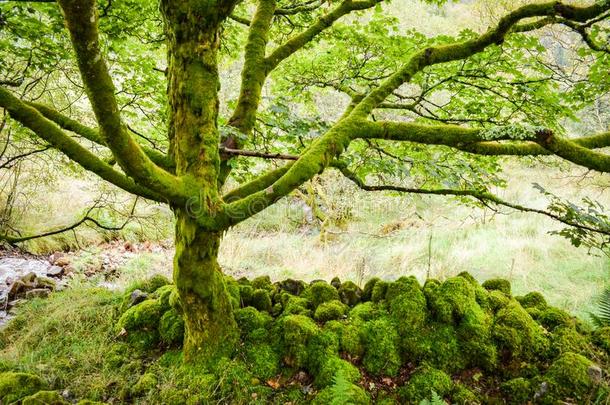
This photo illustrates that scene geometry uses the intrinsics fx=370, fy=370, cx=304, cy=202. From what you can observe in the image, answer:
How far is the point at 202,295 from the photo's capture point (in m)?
2.99

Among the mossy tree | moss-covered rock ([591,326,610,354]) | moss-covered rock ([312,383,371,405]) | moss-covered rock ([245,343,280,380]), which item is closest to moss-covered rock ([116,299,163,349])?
the mossy tree

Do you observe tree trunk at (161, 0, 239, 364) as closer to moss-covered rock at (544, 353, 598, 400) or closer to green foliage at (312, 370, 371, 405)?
green foliage at (312, 370, 371, 405)

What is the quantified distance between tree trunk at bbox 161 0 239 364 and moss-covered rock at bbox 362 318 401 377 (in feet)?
4.71

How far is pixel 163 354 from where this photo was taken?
359cm

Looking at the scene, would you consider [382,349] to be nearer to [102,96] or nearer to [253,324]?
[253,324]

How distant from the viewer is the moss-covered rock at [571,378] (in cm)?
277

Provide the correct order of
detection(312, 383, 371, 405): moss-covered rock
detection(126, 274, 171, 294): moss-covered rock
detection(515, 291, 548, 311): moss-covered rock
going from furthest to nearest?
detection(126, 274, 171, 294): moss-covered rock
detection(515, 291, 548, 311): moss-covered rock
detection(312, 383, 371, 405): moss-covered rock

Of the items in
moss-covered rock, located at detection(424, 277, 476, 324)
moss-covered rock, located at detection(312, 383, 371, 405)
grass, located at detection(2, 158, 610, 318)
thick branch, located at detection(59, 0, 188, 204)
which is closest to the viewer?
thick branch, located at detection(59, 0, 188, 204)

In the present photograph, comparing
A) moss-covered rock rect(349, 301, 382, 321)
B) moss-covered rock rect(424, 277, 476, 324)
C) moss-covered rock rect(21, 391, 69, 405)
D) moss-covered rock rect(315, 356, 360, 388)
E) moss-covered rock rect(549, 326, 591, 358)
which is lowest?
moss-covered rock rect(21, 391, 69, 405)

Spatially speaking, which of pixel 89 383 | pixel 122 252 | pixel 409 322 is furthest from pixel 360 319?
pixel 122 252

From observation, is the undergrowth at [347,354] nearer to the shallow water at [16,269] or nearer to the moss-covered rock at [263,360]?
the moss-covered rock at [263,360]

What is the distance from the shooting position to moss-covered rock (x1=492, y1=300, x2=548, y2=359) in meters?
3.14

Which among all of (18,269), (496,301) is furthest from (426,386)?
(18,269)

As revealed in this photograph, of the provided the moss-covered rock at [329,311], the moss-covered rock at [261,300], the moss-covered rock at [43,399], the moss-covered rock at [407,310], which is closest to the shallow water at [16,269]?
the moss-covered rock at [43,399]
